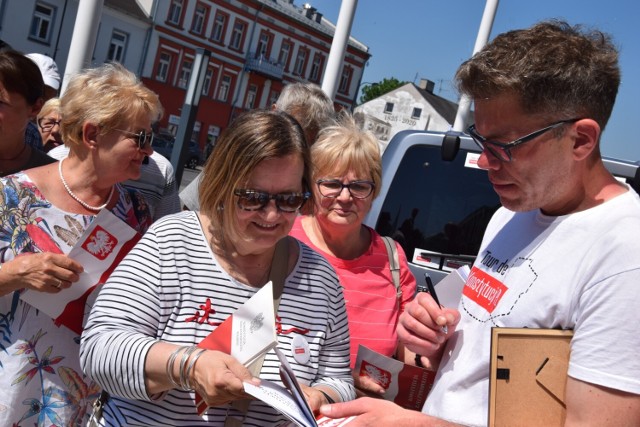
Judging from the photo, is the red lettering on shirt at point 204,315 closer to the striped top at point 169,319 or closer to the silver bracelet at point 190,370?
the striped top at point 169,319

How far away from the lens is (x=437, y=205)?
4.11m

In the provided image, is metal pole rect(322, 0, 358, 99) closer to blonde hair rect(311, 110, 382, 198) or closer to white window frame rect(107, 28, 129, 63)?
blonde hair rect(311, 110, 382, 198)

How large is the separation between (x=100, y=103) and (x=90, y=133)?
0.14 meters

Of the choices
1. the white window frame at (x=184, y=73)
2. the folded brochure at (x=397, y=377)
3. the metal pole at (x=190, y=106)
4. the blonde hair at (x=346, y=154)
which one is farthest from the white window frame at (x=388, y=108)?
the folded brochure at (x=397, y=377)

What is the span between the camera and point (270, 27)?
1982 inches

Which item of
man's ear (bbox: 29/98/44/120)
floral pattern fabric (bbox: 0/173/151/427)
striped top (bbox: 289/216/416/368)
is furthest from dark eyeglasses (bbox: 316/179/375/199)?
man's ear (bbox: 29/98/44/120)

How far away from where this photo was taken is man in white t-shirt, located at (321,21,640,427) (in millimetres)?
1562

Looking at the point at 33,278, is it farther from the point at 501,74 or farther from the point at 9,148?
the point at 501,74

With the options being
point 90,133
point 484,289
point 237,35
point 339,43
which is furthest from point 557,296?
point 237,35

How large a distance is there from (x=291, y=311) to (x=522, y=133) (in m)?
0.93

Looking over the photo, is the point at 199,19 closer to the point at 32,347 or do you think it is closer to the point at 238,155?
the point at 32,347

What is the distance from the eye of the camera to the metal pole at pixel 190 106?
21.5 feet

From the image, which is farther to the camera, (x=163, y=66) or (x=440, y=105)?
(x=440, y=105)

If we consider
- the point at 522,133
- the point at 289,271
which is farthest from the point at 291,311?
the point at 522,133
